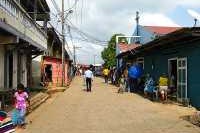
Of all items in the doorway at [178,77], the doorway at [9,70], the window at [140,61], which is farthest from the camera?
the window at [140,61]

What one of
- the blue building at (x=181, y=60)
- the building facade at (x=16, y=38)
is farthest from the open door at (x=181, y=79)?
the building facade at (x=16, y=38)

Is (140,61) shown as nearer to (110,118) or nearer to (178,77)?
(178,77)

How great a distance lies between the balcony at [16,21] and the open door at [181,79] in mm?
6847

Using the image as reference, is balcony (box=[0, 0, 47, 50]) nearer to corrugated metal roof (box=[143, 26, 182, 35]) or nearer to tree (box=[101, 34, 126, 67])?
corrugated metal roof (box=[143, 26, 182, 35])

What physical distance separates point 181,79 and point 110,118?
6.22 metres

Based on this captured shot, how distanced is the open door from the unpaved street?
987 millimetres

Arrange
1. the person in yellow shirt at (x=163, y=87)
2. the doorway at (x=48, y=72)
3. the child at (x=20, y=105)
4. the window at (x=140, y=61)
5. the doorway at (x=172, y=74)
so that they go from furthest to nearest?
1. the doorway at (x=48, y=72)
2. the window at (x=140, y=61)
3. the doorway at (x=172, y=74)
4. the person in yellow shirt at (x=163, y=87)
5. the child at (x=20, y=105)

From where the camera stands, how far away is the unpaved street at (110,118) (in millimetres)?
13531

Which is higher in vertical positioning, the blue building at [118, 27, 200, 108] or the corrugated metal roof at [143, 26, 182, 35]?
the corrugated metal roof at [143, 26, 182, 35]

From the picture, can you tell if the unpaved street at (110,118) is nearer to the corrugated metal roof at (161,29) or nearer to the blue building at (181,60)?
the blue building at (181,60)

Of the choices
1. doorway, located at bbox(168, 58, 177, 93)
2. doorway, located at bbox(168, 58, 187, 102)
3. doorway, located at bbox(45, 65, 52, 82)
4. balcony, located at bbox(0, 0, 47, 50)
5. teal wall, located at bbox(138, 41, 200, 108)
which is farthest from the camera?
doorway, located at bbox(45, 65, 52, 82)

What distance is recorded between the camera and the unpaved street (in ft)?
44.4

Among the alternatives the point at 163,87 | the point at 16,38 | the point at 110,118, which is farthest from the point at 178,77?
the point at 16,38

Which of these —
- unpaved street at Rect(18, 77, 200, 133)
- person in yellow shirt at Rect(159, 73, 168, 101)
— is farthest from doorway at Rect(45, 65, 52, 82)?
person in yellow shirt at Rect(159, 73, 168, 101)
